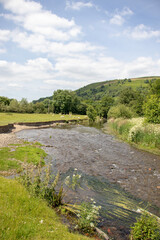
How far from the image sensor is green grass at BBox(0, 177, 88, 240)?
5587mm

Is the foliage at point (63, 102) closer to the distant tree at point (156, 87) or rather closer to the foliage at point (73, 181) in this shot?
the distant tree at point (156, 87)

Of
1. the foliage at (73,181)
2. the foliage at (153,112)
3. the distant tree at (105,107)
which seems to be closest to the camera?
the foliage at (73,181)

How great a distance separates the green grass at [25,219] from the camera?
18.3 feet

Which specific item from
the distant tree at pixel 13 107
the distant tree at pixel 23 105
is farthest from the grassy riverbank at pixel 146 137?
the distant tree at pixel 23 105

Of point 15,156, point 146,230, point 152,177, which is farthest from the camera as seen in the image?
point 15,156

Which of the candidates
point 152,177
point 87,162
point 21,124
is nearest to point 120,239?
point 152,177

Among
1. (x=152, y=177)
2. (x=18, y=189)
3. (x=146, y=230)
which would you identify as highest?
(x=18, y=189)

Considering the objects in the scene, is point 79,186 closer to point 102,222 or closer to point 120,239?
point 102,222

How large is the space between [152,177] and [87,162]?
699 cm

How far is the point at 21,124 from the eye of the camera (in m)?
46.7

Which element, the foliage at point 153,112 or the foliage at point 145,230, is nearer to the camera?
the foliage at point 145,230

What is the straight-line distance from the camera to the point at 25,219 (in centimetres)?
643

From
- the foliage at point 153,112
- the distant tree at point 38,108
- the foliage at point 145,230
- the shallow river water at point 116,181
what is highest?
the distant tree at point 38,108

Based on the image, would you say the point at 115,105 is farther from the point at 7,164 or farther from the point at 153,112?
the point at 7,164
